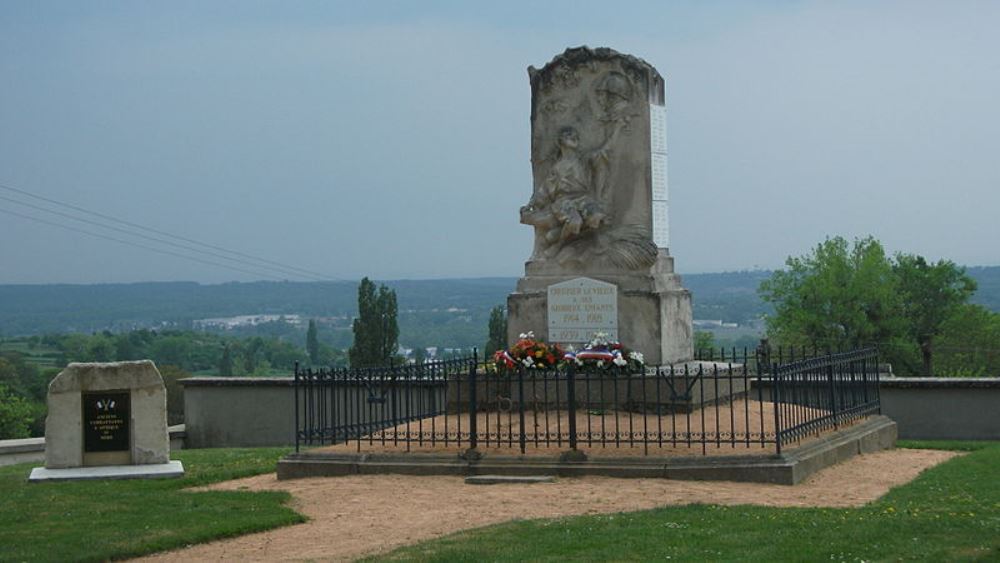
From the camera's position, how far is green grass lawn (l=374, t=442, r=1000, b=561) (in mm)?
10227

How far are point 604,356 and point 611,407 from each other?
2.27ft

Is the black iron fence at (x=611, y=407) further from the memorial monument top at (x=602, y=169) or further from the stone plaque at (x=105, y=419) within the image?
the stone plaque at (x=105, y=419)

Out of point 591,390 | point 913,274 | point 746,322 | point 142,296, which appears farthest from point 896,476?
point 142,296

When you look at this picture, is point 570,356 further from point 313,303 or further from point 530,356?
point 313,303

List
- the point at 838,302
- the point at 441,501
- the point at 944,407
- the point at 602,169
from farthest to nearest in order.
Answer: the point at 838,302, the point at 944,407, the point at 602,169, the point at 441,501

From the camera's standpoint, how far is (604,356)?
1775cm

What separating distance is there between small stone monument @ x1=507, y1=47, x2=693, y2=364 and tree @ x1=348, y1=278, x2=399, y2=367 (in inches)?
797

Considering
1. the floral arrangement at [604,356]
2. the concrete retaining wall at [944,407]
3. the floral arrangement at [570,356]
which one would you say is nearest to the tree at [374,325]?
the concrete retaining wall at [944,407]

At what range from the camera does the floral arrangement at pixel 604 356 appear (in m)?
17.7

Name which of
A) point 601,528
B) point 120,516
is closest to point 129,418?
point 120,516

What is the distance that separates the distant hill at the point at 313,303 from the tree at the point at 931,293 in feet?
84.0

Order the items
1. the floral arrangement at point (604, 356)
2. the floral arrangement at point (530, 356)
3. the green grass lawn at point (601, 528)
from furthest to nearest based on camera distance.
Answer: the floral arrangement at point (530, 356), the floral arrangement at point (604, 356), the green grass lawn at point (601, 528)

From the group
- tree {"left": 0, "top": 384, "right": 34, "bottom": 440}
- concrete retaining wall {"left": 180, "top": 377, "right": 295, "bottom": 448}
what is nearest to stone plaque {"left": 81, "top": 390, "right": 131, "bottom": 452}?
concrete retaining wall {"left": 180, "top": 377, "right": 295, "bottom": 448}

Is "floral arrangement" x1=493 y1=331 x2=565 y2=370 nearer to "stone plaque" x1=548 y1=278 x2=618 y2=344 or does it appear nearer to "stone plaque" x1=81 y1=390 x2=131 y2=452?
"stone plaque" x1=548 y1=278 x2=618 y2=344
